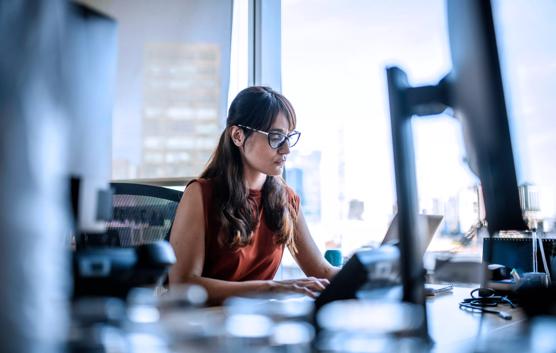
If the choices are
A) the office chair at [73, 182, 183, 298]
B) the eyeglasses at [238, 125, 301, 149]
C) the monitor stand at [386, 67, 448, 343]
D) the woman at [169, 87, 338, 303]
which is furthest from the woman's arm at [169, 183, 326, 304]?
the office chair at [73, 182, 183, 298]

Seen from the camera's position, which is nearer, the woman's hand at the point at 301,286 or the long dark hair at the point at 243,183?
the woman's hand at the point at 301,286

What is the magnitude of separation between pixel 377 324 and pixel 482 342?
0.19 metres

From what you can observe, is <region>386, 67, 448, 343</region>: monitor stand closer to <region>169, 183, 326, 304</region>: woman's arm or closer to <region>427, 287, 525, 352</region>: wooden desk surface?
<region>427, 287, 525, 352</region>: wooden desk surface

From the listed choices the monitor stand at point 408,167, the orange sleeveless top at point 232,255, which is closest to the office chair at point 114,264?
the monitor stand at point 408,167

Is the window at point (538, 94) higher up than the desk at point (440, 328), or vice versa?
the window at point (538, 94)

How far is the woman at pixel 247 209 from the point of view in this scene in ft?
4.71

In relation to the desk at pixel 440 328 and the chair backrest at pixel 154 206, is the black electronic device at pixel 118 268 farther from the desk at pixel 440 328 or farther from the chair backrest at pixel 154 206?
the chair backrest at pixel 154 206

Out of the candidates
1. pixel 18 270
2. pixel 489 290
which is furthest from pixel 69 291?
pixel 489 290

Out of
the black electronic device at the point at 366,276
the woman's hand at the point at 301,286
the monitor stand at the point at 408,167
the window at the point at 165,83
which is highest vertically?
the window at the point at 165,83

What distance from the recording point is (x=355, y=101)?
1461 millimetres

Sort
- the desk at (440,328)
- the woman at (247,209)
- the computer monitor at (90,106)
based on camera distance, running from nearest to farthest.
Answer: the computer monitor at (90,106) < the desk at (440,328) < the woman at (247,209)

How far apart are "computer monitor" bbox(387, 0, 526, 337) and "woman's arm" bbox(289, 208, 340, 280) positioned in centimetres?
109

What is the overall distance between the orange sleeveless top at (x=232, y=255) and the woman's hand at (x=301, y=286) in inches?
16.4

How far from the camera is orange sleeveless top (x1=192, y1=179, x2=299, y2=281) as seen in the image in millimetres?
1490
